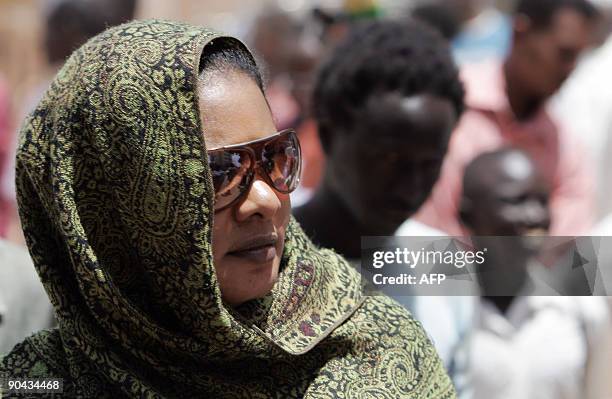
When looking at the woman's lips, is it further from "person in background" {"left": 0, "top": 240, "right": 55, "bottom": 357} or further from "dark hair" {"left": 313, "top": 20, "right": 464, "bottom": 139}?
"dark hair" {"left": 313, "top": 20, "right": 464, "bottom": 139}

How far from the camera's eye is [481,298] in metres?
4.08

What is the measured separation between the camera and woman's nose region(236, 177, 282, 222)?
2.22m

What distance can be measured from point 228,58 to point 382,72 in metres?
1.40

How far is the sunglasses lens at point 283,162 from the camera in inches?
89.4

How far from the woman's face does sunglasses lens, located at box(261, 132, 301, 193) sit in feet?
0.07

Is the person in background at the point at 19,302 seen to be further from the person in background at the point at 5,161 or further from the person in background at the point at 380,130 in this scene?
the person in background at the point at 5,161

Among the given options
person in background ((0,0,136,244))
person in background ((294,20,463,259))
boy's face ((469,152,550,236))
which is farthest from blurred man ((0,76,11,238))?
boy's face ((469,152,550,236))

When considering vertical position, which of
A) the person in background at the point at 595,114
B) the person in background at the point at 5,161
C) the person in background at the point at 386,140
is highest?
the person in background at the point at 595,114

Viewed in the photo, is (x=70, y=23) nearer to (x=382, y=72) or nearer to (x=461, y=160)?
(x=461, y=160)

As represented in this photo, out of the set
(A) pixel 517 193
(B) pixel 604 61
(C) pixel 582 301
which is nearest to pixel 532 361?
(C) pixel 582 301

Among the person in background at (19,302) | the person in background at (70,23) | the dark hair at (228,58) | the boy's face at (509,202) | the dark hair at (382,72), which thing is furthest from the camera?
the person in background at (70,23)

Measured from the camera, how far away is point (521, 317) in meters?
4.07

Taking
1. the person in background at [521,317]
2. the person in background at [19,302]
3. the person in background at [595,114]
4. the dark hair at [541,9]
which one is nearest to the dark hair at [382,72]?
the person in background at [521,317]

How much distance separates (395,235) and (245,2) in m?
7.08
